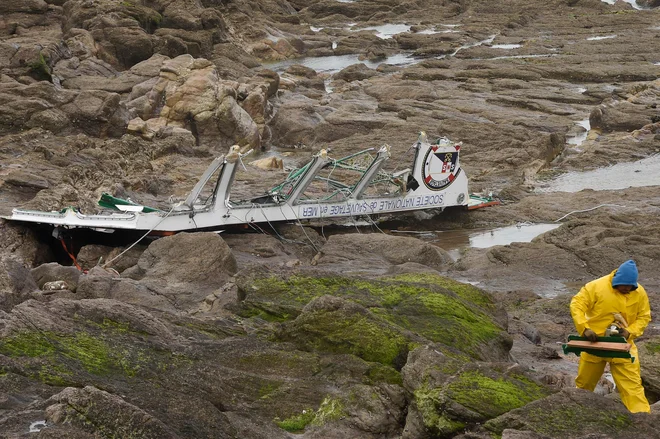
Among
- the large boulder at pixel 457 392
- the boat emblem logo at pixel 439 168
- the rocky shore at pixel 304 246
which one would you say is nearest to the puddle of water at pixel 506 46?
the rocky shore at pixel 304 246

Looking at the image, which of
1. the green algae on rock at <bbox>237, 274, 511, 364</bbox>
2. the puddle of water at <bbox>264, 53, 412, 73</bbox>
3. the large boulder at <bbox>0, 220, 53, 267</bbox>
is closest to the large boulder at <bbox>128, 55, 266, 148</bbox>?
the large boulder at <bbox>0, 220, 53, 267</bbox>

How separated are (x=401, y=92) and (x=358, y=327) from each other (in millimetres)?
31989

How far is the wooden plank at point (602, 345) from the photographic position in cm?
817

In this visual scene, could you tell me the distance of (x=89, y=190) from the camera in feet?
72.7

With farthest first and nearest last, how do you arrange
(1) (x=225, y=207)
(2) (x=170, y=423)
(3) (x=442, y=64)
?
1. (3) (x=442, y=64)
2. (1) (x=225, y=207)
3. (2) (x=170, y=423)

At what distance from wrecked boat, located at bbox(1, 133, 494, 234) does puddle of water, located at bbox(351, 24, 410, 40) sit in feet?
145

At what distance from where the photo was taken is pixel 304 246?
20219mm

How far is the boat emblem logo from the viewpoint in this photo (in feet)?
73.6

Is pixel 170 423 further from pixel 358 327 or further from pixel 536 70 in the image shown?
pixel 536 70

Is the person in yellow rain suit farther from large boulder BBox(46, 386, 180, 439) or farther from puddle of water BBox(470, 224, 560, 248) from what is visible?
puddle of water BBox(470, 224, 560, 248)

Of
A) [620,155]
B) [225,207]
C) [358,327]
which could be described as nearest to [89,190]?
[225,207]

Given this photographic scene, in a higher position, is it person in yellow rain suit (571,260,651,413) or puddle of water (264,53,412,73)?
person in yellow rain suit (571,260,651,413)

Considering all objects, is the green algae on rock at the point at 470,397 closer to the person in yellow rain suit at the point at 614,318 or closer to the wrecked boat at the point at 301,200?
the person in yellow rain suit at the point at 614,318

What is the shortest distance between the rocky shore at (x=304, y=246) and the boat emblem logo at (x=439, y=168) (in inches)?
42.8
